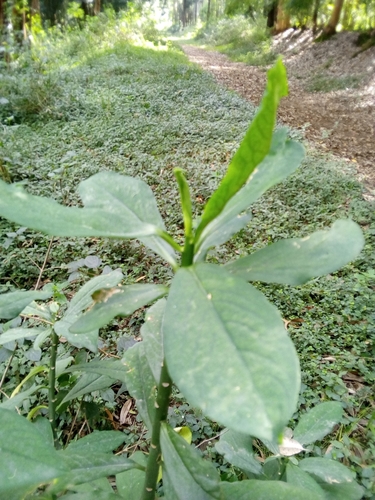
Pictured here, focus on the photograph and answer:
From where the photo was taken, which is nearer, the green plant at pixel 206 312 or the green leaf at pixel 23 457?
the green plant at pixel 206 312

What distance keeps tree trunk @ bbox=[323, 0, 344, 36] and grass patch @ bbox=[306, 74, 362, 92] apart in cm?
320

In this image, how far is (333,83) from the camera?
8.85 meters

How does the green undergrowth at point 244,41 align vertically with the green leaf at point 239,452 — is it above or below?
above

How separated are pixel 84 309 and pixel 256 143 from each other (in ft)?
2.29

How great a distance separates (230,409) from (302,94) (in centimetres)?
949

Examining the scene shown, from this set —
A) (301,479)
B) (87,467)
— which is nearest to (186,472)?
(87,467)

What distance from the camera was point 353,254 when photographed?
508 mm

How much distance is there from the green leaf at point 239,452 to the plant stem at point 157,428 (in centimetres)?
28

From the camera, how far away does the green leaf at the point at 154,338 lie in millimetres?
656

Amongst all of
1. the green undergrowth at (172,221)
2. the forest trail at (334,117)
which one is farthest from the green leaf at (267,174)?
the forest trail at (334,117)

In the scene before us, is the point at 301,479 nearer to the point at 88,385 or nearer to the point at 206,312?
the point at 88,385

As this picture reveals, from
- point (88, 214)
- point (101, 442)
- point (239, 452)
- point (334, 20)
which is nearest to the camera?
point (88, 214)

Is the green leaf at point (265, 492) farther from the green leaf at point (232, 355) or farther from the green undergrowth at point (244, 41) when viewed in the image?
the green undergrowth at point (244, 41)

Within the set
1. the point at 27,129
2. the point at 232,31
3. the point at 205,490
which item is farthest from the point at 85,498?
the point at 232,31
